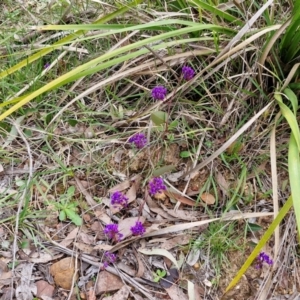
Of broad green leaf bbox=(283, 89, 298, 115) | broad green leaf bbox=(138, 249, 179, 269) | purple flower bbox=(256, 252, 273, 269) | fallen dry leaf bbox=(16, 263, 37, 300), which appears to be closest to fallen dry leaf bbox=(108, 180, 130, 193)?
broad green leaf bbox=(138, 249, 179, 269)

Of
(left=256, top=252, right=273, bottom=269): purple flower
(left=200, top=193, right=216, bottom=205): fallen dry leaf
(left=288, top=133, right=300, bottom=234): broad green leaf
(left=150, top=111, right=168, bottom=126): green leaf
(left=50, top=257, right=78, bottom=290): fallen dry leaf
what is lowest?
(left=256, top=252, right=273, bottom=269): purple flower

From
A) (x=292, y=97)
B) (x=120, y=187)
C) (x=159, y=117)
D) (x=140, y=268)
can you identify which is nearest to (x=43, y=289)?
(x=140, y=268)

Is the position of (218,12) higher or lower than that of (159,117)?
higher

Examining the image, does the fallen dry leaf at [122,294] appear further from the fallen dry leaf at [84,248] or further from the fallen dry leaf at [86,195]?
the fallen dry leaf at [86,195]

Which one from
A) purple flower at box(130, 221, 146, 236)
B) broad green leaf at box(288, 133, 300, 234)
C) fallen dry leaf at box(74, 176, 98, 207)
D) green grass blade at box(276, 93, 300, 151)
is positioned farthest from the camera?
fallen dry leaf at box(74, 176, 98, 207)

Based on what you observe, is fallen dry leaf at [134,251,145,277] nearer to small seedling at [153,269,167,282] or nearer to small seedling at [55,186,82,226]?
small seedling at [153,269,167,282]

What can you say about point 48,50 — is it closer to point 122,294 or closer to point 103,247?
point 103,247

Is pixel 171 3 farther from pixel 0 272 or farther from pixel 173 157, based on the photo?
pixel 0 272
